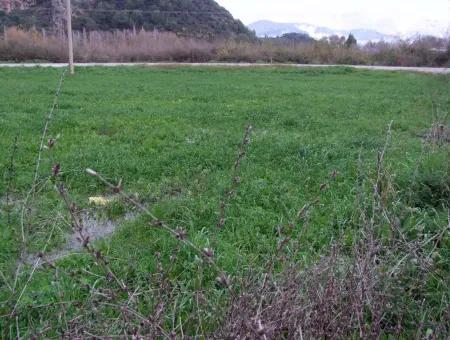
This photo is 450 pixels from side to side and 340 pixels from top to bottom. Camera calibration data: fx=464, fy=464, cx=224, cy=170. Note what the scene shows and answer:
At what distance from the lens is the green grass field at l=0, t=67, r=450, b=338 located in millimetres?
2775

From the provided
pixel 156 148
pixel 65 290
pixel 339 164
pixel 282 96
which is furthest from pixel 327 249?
pixel 282 96

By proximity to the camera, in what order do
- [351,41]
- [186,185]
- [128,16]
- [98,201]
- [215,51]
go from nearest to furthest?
[98,201]
[186,185]
[215,51]
[351,41]
[128,16]

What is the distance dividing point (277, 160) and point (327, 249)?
2.84 meters

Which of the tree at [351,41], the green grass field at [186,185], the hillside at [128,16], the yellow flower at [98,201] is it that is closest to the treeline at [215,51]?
the tree at [351,41]

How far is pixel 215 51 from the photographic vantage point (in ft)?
103

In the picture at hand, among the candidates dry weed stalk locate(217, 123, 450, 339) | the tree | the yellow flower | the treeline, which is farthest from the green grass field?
the tree

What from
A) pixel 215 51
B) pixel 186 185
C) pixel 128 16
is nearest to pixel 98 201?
pixel 186 185

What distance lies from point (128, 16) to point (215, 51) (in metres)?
16.9

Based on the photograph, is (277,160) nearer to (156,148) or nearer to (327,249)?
(156,148)

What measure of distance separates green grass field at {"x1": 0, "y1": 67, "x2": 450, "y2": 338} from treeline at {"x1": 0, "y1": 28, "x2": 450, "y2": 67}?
18670 mm

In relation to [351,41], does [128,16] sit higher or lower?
higher

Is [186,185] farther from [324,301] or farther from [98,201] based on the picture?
[324,301]

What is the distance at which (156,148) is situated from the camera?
685cm

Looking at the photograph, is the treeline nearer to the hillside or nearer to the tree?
the tree
